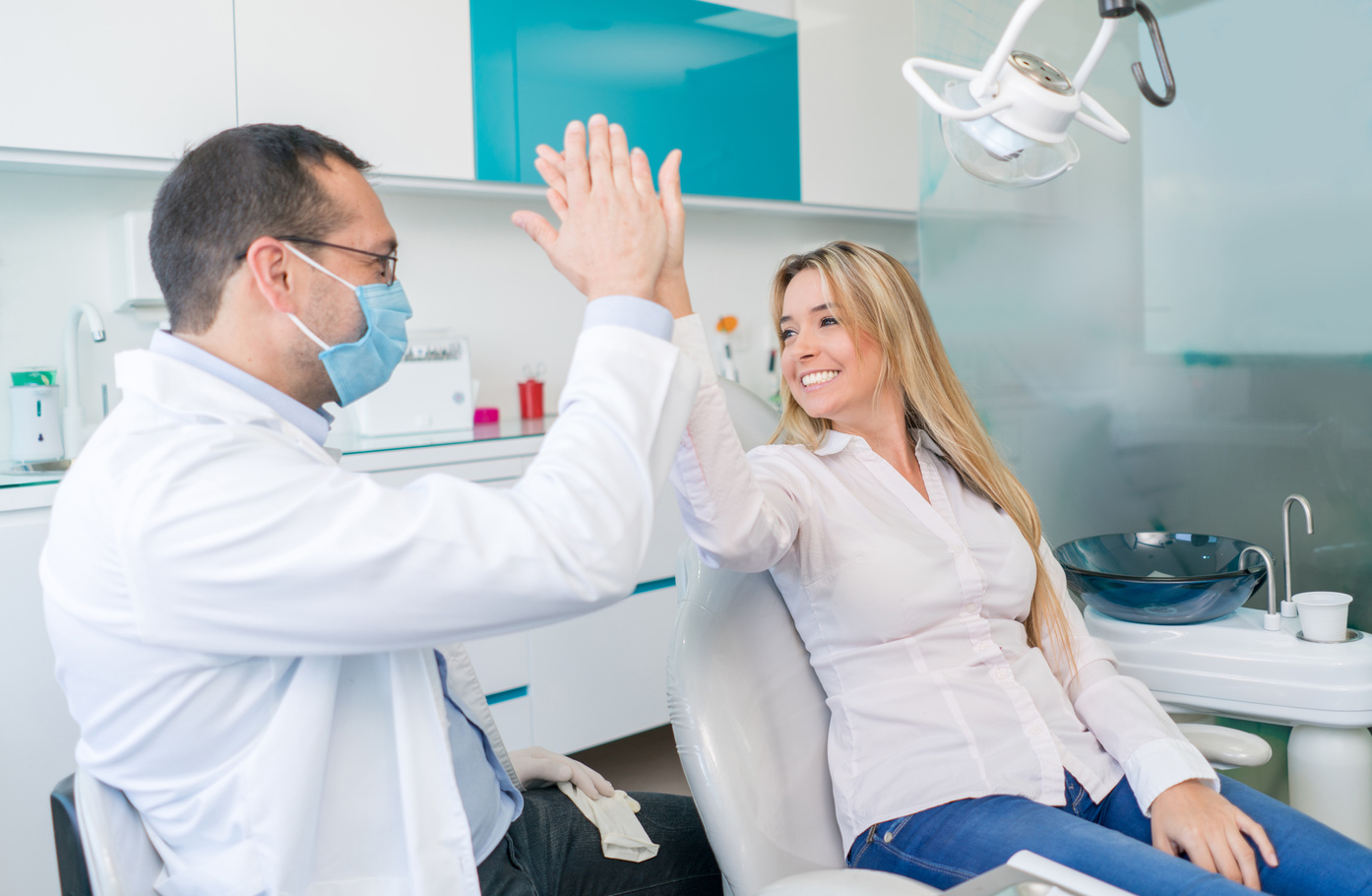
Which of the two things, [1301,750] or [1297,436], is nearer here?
[1301,750]

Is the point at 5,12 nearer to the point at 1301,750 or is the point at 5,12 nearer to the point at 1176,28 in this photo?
the point at 1176,28

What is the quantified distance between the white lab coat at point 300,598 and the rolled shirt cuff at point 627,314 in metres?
0.01

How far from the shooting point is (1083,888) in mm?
732

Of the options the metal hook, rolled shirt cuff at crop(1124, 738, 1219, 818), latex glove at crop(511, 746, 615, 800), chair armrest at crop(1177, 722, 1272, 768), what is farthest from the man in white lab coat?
chair armrest at crop(1177, 722, 1272, 768)

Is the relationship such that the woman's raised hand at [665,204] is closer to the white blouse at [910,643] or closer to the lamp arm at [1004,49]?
the white blouse at [910,643]

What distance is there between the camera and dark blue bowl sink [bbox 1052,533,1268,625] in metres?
1.59

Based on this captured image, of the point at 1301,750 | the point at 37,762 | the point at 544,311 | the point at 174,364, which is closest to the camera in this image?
the point at 174,364

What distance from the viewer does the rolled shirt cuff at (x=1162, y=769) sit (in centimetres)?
125

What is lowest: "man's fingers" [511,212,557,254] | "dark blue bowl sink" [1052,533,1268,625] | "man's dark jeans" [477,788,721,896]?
"man's dark jeans" [477,788,721,896]

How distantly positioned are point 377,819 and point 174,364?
45cm

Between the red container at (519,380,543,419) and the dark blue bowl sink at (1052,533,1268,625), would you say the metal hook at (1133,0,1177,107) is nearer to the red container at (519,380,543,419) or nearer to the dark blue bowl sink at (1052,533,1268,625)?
the dark blue bowl sink at (1052,533,1268,625)

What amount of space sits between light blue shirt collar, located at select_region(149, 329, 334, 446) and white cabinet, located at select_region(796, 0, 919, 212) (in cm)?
259

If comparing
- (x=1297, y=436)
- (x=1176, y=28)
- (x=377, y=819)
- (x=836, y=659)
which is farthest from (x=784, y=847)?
(x=1176, y=28)

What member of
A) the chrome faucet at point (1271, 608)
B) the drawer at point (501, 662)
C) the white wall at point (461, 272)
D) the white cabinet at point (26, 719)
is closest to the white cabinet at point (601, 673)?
the drawer at point (501, 662)
